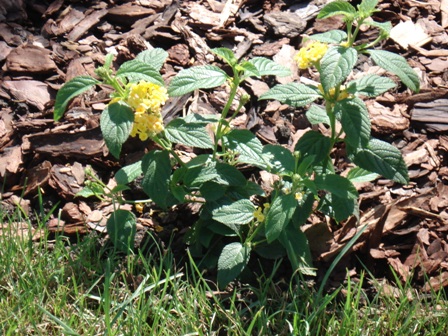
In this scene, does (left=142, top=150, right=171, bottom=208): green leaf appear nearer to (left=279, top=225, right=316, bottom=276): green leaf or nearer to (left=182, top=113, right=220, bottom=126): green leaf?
(left=182, top=113, right=220, bottom=126): green leaf

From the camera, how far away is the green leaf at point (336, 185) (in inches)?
101

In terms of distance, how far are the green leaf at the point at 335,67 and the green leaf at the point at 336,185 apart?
366mm

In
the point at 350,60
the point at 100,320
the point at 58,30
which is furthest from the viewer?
the point at 58,30

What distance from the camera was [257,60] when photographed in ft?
8.90

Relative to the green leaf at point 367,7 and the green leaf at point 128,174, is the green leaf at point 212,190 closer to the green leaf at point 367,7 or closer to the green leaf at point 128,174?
the green leaf at point 128,174

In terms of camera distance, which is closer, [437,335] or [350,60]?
[350,60]

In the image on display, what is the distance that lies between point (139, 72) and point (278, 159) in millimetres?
603

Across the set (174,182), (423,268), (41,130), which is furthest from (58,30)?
(423,268)

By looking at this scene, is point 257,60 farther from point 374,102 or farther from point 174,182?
point 374,102

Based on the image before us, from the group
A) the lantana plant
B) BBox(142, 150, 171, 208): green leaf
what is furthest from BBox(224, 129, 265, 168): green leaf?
BBox(142, 150, 171, 208): green leaf

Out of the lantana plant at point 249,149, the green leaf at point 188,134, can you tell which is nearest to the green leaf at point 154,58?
the lantana plant at point 249,149

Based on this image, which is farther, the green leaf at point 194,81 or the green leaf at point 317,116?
the green leaf at point 317,116

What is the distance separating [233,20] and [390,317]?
200 centimetres

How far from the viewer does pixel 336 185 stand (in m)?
2.58
